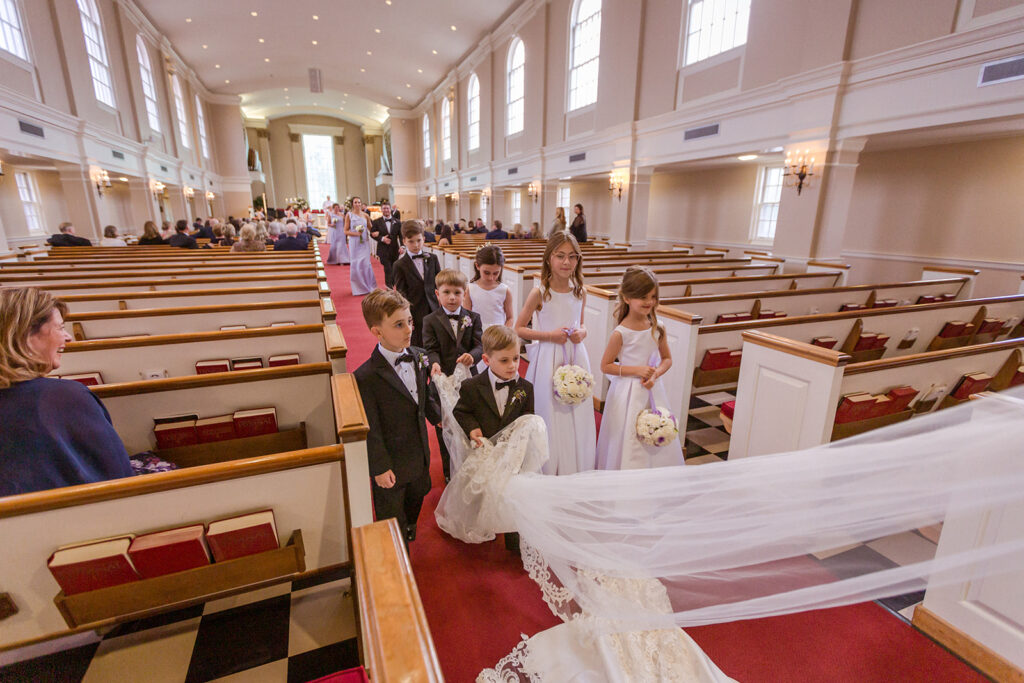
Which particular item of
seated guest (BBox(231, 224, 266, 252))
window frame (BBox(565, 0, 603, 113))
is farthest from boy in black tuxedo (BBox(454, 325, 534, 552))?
window frame (BBox(565, 0, 603, 113))

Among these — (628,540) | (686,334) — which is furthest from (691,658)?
(686,334)

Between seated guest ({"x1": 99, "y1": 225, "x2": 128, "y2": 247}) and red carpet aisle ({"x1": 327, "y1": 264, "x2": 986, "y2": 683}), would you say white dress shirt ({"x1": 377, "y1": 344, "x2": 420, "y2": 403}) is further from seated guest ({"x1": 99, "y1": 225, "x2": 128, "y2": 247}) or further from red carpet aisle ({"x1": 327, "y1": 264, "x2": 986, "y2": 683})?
seated guest ({"x1": 99, "y1": 225, "x2": 128, "y2": 247})

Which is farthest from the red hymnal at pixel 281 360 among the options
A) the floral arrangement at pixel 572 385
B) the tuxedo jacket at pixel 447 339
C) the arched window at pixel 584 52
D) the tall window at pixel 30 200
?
the tall window at pixel 30 200

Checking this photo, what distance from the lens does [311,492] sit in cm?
153

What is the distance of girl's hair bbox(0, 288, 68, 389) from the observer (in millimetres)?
1359

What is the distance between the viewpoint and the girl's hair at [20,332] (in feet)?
4.46

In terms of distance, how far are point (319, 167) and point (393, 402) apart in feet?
108

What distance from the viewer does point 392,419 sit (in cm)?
198

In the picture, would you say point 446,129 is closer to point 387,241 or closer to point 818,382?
point 387,241

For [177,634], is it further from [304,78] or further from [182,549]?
[304,78]

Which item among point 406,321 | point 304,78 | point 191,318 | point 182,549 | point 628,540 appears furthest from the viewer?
point 304,78

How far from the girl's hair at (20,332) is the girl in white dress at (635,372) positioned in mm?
2262

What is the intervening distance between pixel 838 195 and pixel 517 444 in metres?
7.06

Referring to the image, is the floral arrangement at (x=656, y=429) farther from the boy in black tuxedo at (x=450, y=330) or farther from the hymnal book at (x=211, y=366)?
the hymnal book at (x=211, y=366)
